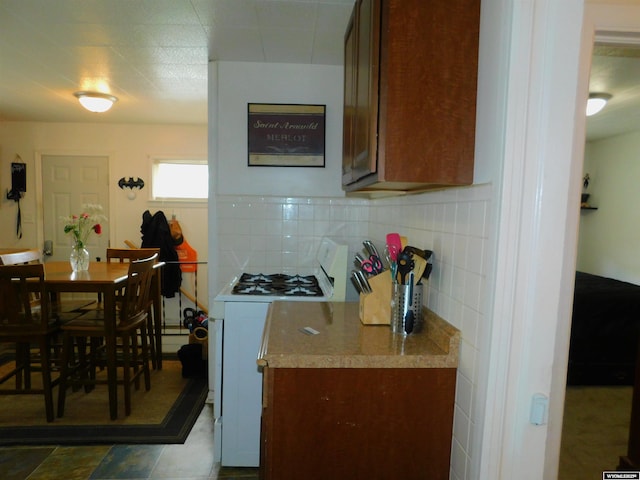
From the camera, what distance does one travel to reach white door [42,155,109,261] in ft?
15.7

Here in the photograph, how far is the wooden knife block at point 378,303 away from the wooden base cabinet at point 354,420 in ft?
1.07

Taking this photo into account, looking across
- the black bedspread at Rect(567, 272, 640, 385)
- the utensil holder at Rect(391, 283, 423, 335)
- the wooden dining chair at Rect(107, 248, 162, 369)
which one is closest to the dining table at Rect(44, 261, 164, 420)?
the wooden dining chair at Rect(107, 248, 162, 369)

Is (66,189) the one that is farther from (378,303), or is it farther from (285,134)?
(378,303)

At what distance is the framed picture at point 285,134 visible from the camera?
2.74 meters

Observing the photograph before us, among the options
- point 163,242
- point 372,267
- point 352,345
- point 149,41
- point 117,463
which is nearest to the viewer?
point 352,345

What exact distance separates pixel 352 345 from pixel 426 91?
31.7 inches

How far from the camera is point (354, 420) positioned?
123cm

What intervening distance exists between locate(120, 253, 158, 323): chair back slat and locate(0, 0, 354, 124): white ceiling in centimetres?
136

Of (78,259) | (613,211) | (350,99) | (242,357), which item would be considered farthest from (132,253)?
(613,211)

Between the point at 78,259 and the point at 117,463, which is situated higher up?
the point at 78,259

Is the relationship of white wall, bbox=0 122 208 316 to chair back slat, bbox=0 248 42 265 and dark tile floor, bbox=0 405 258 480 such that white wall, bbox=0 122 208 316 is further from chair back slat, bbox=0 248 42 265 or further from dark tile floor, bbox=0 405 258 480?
dark tile floor, bbox=0 405 258 480

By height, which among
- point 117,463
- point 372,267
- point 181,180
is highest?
point 181,180

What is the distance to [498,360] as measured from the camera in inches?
40.8

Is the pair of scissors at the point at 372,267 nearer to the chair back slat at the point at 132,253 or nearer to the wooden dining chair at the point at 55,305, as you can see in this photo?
the wooden dining chair at the point at 55,305
